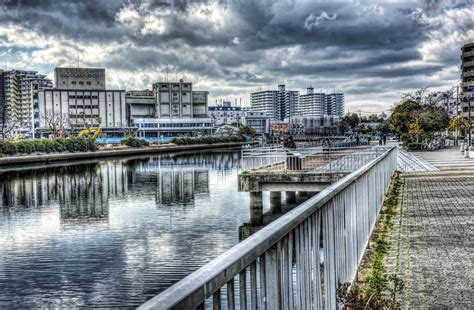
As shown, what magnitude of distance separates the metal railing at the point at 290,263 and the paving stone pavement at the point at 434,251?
2.22 feet

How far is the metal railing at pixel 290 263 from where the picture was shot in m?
2.04

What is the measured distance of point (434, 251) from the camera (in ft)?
24.3

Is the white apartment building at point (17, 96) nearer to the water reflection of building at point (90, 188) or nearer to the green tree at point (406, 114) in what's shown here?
the green tree at point (406, 114)

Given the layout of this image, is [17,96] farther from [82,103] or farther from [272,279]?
[272,279]

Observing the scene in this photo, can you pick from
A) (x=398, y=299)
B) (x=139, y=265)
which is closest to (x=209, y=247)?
(x=139, y=265)

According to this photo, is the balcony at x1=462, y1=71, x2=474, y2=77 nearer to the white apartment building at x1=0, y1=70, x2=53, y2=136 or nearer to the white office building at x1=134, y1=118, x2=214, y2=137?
the white office building at x1=134, y1=118, x2=214, y2=137

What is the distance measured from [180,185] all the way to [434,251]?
3068cm

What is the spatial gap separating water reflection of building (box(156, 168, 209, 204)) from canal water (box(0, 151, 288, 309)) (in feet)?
0.25

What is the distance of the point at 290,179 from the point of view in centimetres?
2300

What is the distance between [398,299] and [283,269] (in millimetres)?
2678

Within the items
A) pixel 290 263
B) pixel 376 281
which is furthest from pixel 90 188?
pixel 290 263

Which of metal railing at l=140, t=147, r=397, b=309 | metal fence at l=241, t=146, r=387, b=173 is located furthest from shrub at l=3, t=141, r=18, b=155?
metal railing at l=140, t=147, r=397, b=309

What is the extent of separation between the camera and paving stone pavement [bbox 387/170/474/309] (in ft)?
17.8

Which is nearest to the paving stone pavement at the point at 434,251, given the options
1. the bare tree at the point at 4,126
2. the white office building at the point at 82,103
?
the bare tree at the point at 4,126
